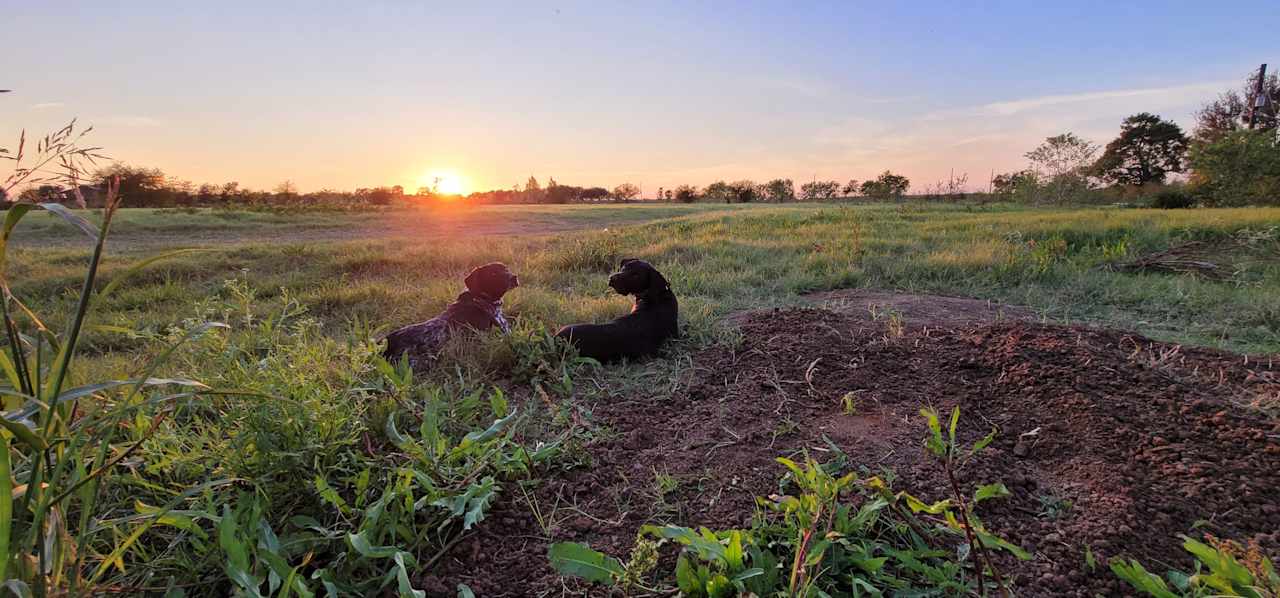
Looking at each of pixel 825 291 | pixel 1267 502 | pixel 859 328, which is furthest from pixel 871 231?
pixel 1267 502

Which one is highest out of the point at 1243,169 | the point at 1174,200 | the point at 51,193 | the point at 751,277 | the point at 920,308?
the point at 1243,169

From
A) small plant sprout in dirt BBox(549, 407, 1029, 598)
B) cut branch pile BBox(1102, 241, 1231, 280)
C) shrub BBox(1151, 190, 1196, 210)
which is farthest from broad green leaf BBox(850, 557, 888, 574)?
shrub BBox(1151, 190, 1196, 210)

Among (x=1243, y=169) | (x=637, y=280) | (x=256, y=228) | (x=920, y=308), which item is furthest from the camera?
(x=1243, y=169)

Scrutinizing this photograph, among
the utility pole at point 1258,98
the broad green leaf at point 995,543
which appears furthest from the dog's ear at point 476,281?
the utility pole at point 1258,98

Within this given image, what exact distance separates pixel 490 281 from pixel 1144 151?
47.6m

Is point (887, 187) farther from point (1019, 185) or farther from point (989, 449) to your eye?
point (989, 449)

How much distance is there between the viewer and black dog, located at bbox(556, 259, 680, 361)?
306 cm

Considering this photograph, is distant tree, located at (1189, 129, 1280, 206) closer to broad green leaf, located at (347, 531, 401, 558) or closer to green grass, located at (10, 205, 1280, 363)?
green grass, located at (10, 205, 1280, 363)

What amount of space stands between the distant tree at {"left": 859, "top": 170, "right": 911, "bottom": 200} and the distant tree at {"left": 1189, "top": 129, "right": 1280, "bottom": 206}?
1004cm

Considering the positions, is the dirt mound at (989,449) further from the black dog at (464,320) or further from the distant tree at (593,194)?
the distant tree at (593,194)

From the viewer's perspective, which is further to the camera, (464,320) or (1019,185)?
(1019,185)

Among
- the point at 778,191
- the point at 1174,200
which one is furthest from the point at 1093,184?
the point at 778,191

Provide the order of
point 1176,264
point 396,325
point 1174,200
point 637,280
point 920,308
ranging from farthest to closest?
point 1174,200
point 1176,264
point 920,308
point 396,325
point 637,280

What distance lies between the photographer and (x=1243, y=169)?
57.7ft
